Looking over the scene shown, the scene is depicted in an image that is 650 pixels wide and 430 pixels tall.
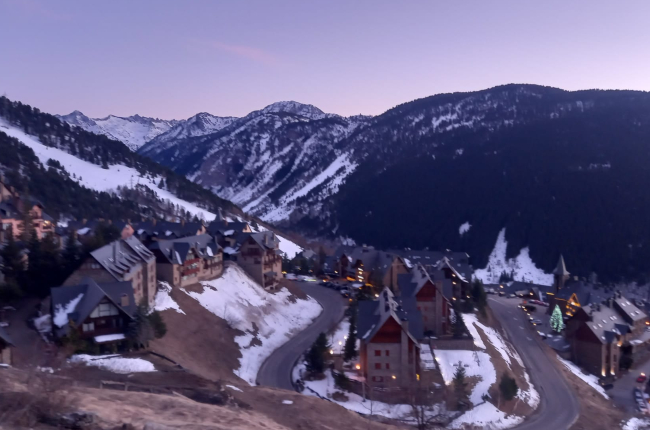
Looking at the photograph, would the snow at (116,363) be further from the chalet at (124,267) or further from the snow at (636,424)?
the snow at (636,424)

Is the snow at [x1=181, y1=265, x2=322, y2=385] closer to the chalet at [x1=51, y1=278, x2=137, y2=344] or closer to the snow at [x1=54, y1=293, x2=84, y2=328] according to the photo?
the chalet at [x1=51, y1=278, x2=137, y2=344]

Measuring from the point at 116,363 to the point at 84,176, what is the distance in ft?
348

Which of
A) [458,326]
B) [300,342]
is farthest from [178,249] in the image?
[458,326]

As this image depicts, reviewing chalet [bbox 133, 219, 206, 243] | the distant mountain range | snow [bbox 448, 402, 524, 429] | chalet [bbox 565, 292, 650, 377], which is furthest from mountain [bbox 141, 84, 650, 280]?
snow [bbox 448, 402, 524, 429]

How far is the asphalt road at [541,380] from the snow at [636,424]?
3.21m

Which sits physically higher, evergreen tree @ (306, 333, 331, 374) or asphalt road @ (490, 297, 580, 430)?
evergreen tree @ (306, 333, 331, 374)

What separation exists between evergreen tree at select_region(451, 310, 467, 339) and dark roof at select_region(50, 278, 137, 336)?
25279 mm

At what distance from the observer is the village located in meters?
28.4

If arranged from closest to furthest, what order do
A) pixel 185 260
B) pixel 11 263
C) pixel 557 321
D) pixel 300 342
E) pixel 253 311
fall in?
pixel 11 263
pixel 300 342
pixel 185 260
pixel 253 311
pixel 557 321

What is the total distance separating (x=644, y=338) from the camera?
55844 mm

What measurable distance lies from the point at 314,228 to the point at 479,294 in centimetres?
12699

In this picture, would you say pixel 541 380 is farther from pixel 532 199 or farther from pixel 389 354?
pixel 532 199

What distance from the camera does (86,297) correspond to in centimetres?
2892

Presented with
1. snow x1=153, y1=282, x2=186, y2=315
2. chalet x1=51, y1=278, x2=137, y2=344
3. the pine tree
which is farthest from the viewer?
the pine tree
